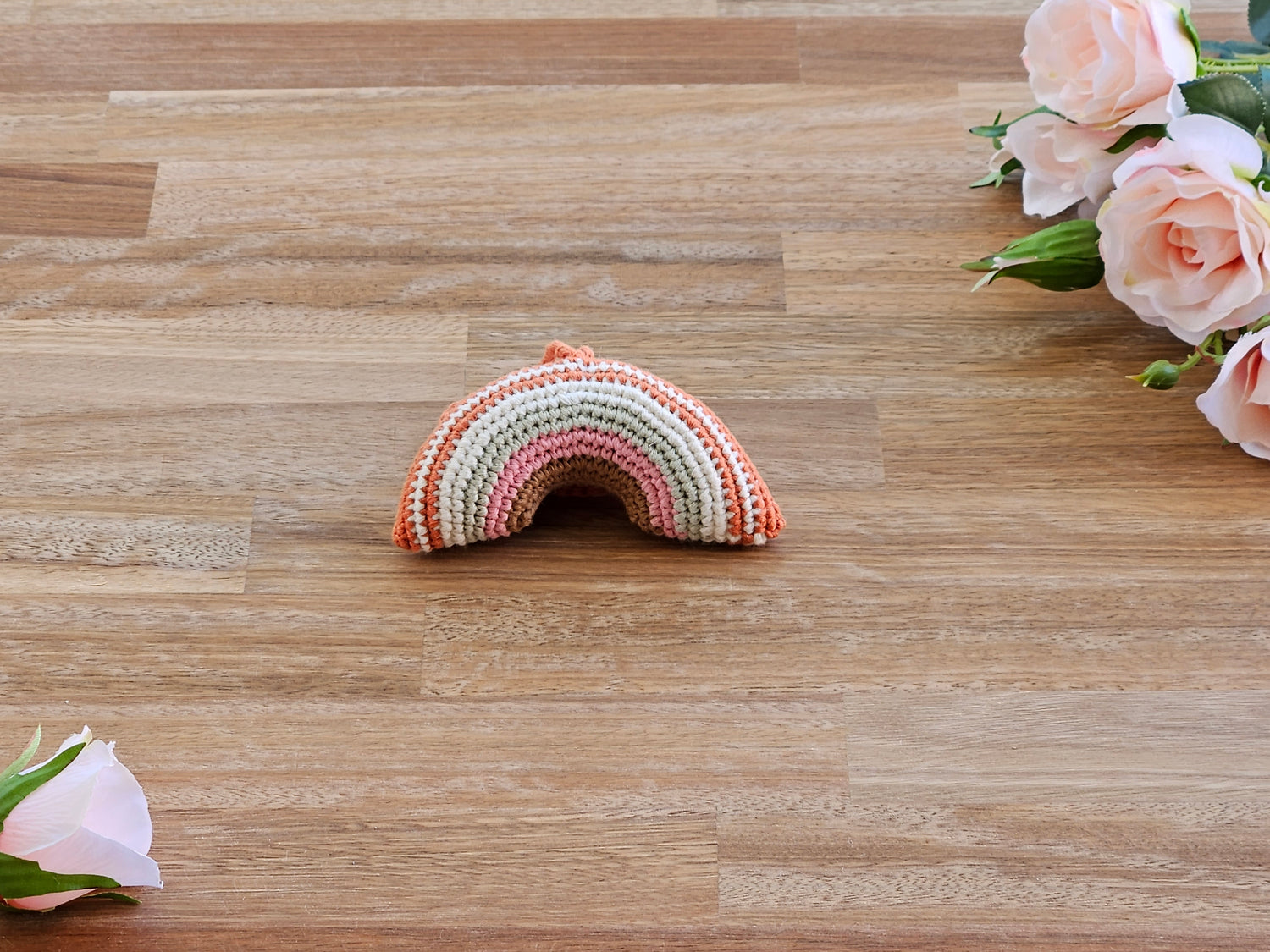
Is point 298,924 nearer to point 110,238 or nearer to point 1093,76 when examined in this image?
point 110,238

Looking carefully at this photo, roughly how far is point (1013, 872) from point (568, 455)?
361mm

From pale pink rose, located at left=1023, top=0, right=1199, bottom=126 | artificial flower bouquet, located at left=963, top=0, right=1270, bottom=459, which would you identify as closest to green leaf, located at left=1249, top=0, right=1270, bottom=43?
artificial flower bouquet, located at left=963, top=0, right=1270, bottom=459

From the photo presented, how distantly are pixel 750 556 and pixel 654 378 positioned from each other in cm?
13

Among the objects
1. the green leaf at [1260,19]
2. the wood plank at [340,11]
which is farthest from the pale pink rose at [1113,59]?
the wood plank at [340,11]

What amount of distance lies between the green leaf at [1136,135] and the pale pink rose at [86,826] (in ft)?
2.46

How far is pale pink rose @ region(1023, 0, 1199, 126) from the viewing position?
0.82 meters

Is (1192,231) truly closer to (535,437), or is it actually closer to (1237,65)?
(1237,65)

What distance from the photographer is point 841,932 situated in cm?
69

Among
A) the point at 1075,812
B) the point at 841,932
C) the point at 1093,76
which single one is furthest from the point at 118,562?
the point at 1093,76

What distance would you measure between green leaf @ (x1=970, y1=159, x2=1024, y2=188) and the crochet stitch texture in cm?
35

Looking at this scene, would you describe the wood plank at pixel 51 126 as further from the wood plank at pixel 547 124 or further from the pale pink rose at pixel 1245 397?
the pale pink rose at pixel 1245 397

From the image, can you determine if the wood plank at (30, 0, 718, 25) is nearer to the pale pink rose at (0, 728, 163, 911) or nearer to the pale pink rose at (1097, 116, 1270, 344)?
the pale pink rose at (1097, 116, 1270, 344)

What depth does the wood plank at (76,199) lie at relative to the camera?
98 centimetres

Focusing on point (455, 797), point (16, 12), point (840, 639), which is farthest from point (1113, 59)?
point (16, 12)
